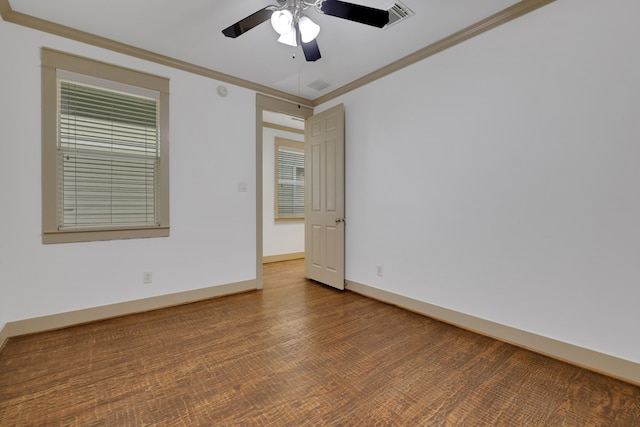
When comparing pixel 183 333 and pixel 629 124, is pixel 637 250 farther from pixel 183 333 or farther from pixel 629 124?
pixel 183 333

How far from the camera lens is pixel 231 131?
3.60 m

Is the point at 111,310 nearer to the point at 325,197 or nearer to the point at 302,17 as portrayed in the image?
the point at 325,197

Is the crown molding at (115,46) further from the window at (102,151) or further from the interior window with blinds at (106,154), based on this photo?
the interior window with blinds at (106,154)

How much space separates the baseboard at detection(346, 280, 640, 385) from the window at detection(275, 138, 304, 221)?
3.28 m

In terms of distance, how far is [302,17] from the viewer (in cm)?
218

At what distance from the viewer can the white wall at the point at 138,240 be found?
2404 millimetres

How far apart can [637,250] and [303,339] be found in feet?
7.69

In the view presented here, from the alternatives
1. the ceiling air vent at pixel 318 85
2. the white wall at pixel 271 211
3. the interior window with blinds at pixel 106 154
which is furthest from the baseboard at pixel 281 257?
the ceiling air vent at pixel 318 85

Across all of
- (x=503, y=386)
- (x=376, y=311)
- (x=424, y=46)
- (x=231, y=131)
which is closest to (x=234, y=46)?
(x=231, y=131)

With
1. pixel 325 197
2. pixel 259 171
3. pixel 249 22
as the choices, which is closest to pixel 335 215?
pixel 325 197

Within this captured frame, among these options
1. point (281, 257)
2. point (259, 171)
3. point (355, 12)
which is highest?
point (355, 12)

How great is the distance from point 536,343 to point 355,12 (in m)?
2.70

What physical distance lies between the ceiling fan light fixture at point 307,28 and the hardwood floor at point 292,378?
7.87 feet

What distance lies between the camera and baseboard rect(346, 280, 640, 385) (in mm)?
1863
